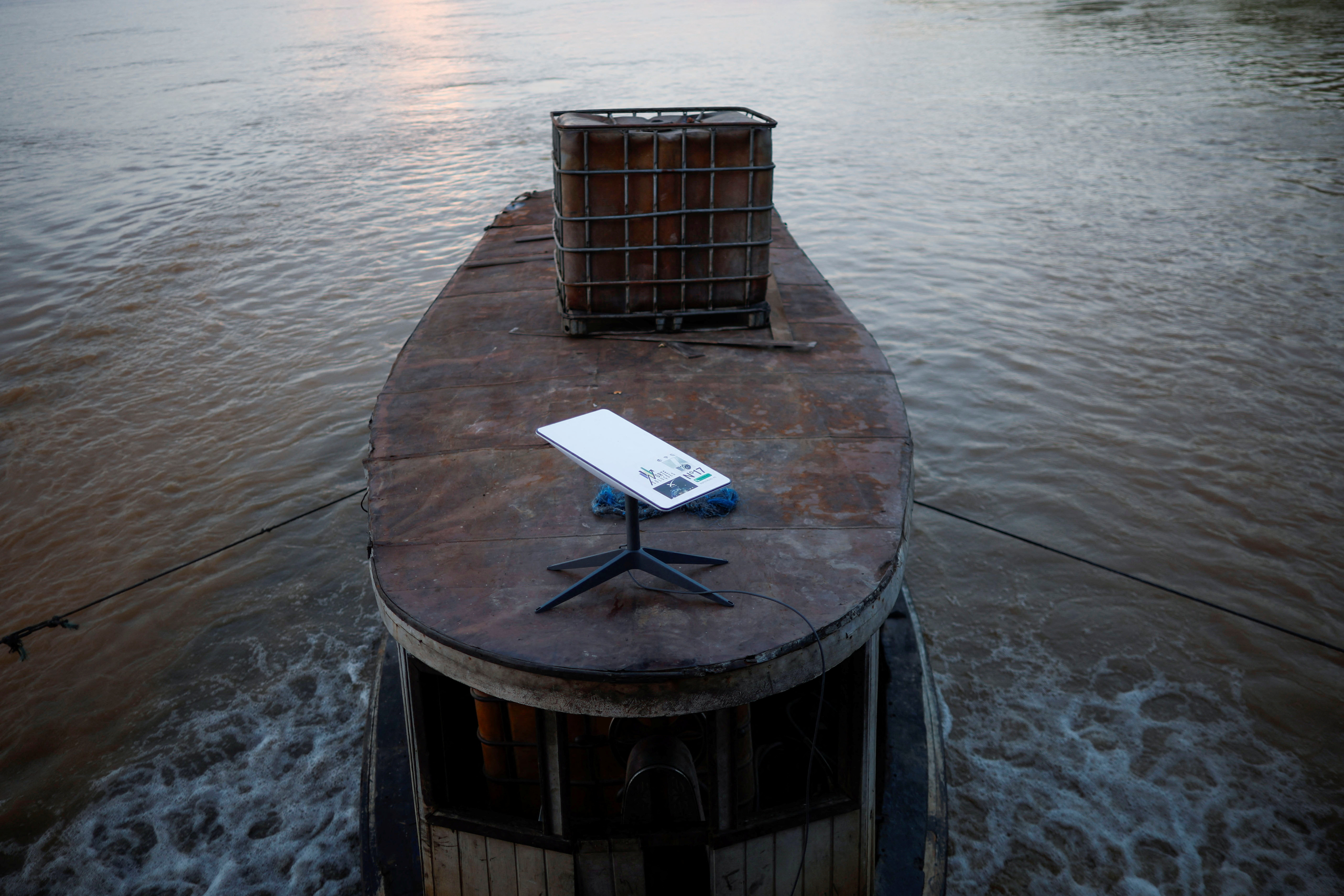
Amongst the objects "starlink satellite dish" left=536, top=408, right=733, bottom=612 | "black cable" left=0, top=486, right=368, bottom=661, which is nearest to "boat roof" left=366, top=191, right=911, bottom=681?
"starlink satellite dish" left=536, top=408, right=733, bottom=612

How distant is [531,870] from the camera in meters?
4.07

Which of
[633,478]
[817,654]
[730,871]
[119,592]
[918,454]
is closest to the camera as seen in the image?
[633,478]

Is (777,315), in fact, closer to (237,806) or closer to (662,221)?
(662,221)

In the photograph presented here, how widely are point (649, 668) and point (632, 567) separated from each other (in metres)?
0.47

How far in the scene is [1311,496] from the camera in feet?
30.1

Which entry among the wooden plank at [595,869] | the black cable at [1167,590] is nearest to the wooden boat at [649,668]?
the wooden plank at [595,869]

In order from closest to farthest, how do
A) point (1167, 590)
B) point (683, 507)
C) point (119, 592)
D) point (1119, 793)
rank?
point (683, 507) → point (1119, 793) → point (1167, 590) → point (119, 592)

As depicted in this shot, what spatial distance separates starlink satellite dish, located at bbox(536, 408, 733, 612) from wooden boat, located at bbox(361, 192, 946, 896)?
0.17 m

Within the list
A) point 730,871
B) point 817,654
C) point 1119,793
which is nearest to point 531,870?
point 730,871

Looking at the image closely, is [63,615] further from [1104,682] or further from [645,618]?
[1104,682]

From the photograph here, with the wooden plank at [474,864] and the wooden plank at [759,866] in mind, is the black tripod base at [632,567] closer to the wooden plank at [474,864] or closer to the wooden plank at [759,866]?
the wooden plank at [759,866]

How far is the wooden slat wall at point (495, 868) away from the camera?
403 cm

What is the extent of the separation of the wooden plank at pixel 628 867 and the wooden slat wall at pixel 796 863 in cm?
36

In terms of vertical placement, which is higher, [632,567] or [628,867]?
[632,567]
